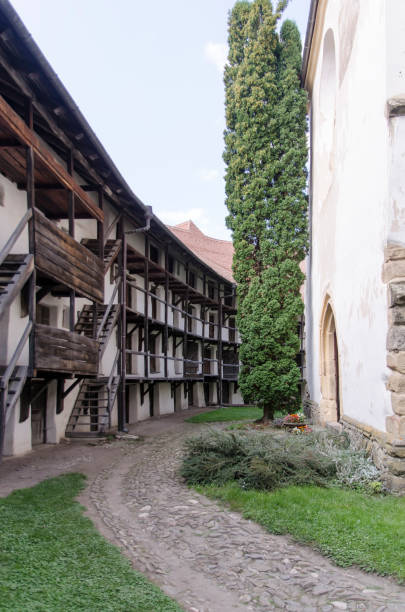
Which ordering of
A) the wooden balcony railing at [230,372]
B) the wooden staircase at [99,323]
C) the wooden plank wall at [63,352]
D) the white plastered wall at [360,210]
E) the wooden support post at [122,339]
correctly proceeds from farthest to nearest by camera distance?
1. the wooden balcony railing at [230,372]
2. the wooden support post at [122,339]
3. the wooden staircase at [99,323]
4. the wooden plank wall at [63,352]
5. the white plastered wall at [360,210]

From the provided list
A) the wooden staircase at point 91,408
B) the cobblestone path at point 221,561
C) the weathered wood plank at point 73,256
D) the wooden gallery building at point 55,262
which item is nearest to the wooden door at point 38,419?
the wooden gallery building at point 55,262

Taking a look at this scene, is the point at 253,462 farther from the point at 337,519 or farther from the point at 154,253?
the point at 154,253

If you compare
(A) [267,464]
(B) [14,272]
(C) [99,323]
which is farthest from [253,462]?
(C) [99,323]

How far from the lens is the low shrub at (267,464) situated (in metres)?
7.26

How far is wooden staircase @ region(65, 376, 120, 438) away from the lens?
13.1 m

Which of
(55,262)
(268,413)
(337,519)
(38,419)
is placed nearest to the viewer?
(337,519)

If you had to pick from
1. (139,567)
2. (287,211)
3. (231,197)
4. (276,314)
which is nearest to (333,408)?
(276,314)

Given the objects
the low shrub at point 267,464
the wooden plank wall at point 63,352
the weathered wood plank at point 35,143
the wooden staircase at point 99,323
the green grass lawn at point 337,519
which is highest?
the weathered wood plank at point 35,143

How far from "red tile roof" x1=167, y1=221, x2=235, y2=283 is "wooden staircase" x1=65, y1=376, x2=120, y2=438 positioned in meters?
25.1

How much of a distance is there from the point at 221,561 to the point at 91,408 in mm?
10043

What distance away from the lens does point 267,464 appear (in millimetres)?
7488

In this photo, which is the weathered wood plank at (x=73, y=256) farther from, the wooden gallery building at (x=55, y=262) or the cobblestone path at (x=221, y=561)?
the cobblestone path at (x=221, y=561)

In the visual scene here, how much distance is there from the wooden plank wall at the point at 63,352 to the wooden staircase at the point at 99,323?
162 cm

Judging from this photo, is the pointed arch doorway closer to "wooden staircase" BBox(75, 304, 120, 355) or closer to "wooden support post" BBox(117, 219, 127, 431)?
"wooden support post" BBox(117, 219, 127, 431)
